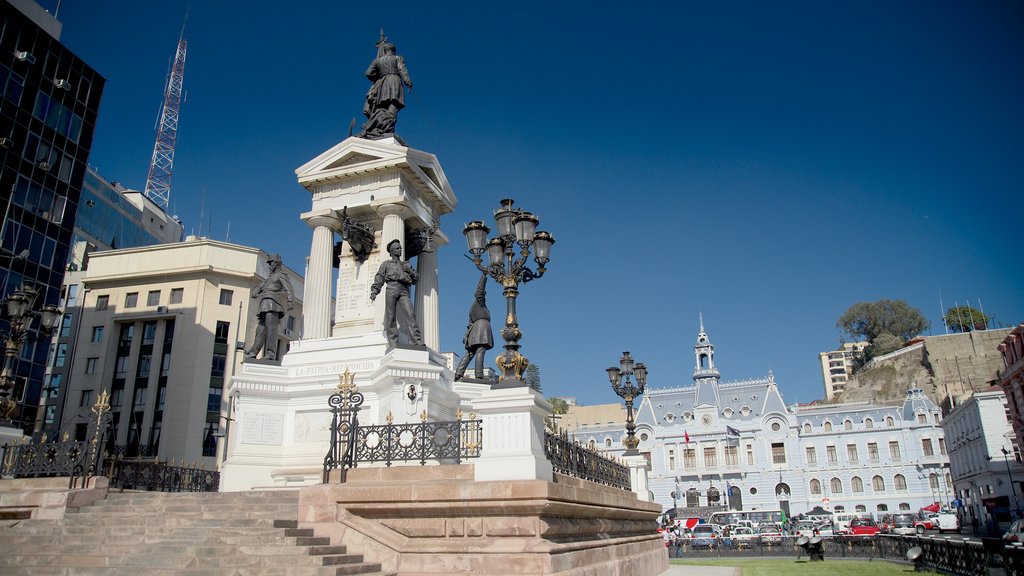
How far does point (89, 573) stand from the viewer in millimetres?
9125

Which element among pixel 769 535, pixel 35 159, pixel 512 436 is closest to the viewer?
pixel 512 436

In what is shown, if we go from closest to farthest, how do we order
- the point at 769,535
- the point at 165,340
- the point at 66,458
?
the point at 66,458 → the point at 769,535 → the point at 165,340

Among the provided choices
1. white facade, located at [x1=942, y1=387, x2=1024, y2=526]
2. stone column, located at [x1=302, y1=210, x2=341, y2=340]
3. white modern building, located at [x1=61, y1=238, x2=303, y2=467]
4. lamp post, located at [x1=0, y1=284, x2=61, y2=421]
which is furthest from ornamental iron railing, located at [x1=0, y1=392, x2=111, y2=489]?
white facade, located at [x1=942, y1=387, x2=1024, y2=526]

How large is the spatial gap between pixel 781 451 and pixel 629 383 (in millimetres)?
58316

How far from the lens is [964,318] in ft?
383

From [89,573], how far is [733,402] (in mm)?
78496

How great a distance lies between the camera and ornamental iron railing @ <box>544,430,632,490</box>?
10.6m

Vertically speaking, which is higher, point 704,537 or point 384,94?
point 384,94

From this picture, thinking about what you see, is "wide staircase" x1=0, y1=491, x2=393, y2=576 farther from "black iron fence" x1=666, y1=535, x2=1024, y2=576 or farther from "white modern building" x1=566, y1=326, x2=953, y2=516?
"white modern building" x1=566, y1=326, x2=953, y2=516

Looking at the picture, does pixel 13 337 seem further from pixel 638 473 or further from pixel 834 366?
pixel 834 366

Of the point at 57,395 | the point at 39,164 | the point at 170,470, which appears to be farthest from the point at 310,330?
the point at 57,395

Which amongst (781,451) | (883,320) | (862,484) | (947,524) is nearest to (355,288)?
(947,524)

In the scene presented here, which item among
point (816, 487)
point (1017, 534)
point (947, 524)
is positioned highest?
point (816, 487)

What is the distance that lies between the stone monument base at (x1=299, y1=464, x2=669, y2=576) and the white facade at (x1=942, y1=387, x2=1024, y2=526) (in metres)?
53.7
